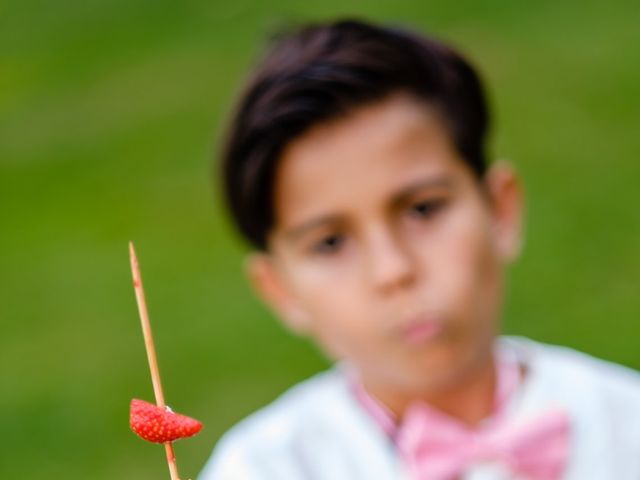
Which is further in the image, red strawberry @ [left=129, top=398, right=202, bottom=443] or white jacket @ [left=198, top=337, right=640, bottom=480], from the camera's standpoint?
white jacket @ [left=198, top=337, right=640, bottom=480]

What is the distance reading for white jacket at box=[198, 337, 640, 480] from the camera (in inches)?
63.7

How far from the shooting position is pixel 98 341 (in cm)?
305

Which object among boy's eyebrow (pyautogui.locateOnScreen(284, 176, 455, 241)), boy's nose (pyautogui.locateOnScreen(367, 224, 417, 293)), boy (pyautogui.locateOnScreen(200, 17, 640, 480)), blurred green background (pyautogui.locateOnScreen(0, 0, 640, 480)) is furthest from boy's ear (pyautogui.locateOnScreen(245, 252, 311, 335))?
blurred green background (pyautogui.locateOnScreen(0, 0, 640, 480))

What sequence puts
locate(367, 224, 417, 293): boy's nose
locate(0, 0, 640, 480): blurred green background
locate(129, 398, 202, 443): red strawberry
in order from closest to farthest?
locate(129, 398, 202, 443): red strawberry
locate(367, 224, 417, 293): boy's nose
locate(0, 0, 640, 480): blurred green background

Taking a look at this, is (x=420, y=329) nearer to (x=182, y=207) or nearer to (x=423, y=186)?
(x=423, y=186)

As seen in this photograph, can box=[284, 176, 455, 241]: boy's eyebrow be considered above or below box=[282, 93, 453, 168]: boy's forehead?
below

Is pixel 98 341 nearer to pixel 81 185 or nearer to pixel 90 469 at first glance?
pixel 90 469

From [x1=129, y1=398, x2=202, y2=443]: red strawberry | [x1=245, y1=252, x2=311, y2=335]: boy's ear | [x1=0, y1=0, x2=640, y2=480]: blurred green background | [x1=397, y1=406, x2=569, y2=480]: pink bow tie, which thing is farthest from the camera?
[x1=0, y1=0, x2=640, y2=480]: blurred green background

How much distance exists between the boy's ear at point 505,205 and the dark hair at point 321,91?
25 millimetres

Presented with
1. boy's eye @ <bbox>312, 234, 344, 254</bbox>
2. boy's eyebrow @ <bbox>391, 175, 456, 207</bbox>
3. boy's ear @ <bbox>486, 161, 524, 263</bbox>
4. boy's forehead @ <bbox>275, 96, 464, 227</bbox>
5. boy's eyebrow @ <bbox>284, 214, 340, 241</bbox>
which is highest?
boy's forehead @ <bbox>275, 96, 464, 227</bbox>

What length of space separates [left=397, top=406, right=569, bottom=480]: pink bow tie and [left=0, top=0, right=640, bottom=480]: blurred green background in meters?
0.98

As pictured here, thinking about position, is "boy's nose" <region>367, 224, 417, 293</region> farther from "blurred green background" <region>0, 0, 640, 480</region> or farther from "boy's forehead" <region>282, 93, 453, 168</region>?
"blurred green background" <region>0, 0, 640, 480</region>

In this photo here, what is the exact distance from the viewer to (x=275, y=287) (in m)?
1.70

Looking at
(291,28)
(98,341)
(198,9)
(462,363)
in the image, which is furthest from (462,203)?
(198,9)
